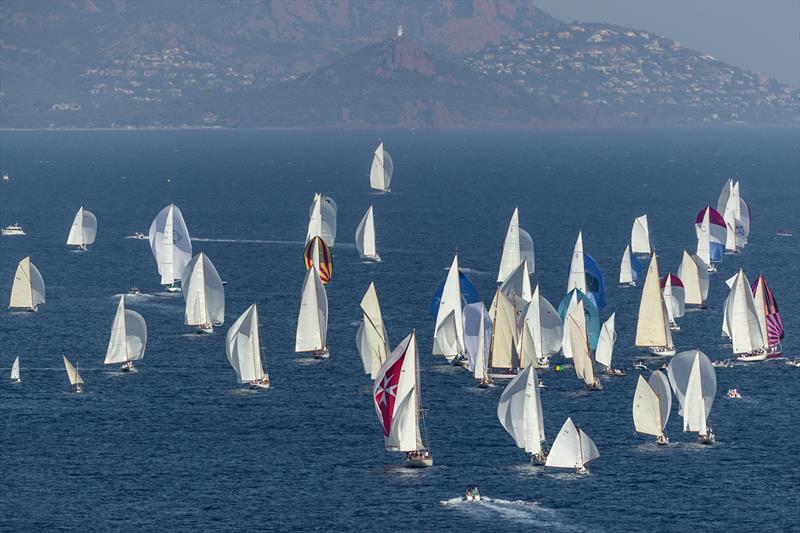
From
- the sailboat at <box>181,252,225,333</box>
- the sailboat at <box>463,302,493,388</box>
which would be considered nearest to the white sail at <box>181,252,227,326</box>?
the sailboat at <box>181,252,225,333</box>

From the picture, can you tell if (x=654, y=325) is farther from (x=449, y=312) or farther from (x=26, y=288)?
(x=26, y=288)

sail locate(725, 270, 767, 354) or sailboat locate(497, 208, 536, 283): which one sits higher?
sailboat locate(497, 208, 536, 283)

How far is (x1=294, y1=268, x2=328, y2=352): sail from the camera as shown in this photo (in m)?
160

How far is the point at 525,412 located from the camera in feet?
401

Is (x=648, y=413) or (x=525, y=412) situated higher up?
(x=525, y=412)

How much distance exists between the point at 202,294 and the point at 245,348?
2789cm

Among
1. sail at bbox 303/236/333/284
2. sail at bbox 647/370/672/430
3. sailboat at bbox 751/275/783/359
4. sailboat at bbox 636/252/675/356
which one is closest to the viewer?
sail at bbox 647/370/672/430

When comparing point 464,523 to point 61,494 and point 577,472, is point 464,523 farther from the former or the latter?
point 61,494

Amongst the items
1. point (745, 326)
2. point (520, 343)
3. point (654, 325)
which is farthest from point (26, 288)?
point (745, 326)

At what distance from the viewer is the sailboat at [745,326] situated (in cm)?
15675

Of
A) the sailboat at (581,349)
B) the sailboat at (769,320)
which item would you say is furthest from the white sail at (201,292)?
the sailboat at (769,320)

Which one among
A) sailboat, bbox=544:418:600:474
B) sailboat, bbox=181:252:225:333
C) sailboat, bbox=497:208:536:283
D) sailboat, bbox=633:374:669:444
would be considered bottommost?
sailboat, bbox=544:418:600:474

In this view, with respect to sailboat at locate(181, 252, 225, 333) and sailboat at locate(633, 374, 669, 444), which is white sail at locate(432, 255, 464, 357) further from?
sailboat at locate(633, 374, 669, 444)

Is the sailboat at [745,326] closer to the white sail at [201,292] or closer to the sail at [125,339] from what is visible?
the white sail at [201,292]
